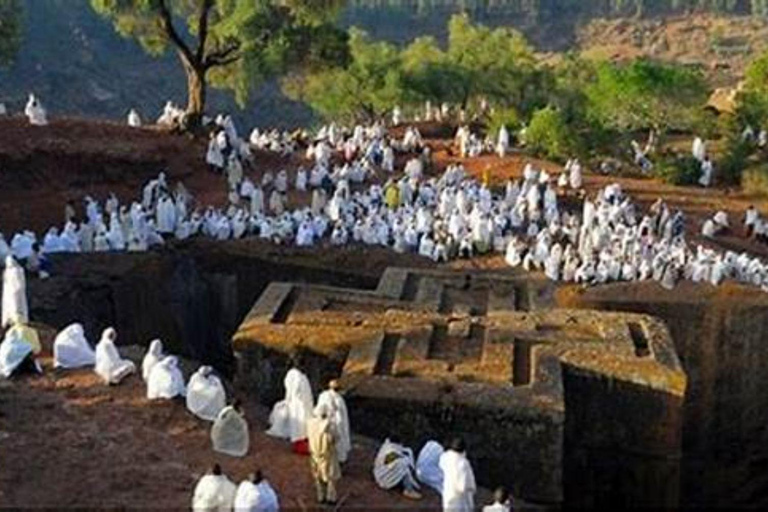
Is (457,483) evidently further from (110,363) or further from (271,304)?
(271,304)

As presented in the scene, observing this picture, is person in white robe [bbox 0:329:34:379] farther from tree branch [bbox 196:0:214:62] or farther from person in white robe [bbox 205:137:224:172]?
tree branch [bbox 196:0:214:62]

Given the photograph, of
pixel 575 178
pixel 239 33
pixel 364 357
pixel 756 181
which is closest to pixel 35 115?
pixel 239 33

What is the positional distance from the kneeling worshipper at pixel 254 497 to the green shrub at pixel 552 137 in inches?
833

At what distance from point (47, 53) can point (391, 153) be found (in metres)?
40.8

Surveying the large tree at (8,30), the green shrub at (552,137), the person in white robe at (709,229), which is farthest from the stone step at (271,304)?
the green shrub at (552,137)

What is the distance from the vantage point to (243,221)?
21.5m

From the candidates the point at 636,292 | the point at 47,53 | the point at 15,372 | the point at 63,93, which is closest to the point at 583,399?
the point at 636,292

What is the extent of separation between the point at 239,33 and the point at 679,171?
11.6m

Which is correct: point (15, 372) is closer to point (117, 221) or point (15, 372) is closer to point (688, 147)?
point (117, 221)

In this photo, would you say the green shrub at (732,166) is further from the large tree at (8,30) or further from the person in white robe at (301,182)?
the large tree at (8,30)

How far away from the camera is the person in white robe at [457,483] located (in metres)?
10.9

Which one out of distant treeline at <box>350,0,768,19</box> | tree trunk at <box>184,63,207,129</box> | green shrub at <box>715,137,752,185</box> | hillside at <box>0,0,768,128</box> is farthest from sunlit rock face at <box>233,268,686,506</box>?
distant treeline at <box>350,0,768,19</box>

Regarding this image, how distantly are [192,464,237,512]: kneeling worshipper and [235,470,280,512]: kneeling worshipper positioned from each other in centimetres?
13

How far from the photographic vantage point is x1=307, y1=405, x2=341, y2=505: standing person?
11000mm
